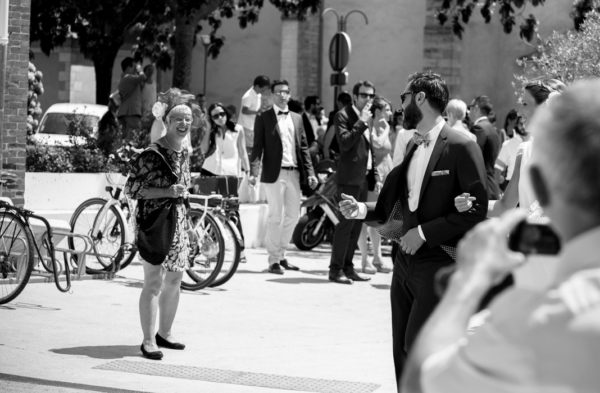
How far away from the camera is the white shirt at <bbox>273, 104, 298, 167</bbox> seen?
44.1ft

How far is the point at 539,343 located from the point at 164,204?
6.56m

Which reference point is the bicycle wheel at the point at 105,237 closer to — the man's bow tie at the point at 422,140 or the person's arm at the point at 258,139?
the person's arm at the point at 258,139

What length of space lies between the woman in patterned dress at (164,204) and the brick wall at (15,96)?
530cm

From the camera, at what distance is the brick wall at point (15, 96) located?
13430mm

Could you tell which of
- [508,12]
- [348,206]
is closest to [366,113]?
[348,206]

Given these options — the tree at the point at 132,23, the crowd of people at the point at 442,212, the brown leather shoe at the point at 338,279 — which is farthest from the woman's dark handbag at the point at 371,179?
the tree at the point at 132,23

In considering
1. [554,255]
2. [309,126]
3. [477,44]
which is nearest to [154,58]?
[477,44]

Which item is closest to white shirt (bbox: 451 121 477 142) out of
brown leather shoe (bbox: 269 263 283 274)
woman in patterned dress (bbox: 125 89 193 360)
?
woman in patterned dress (bbox: 125 89 193 360)

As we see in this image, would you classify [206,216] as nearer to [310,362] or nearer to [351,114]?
[351,114]

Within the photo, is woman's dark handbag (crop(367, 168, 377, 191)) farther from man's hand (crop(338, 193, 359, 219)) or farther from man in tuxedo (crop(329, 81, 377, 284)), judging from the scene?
man's hand (crop(338, 193, 359, 219))

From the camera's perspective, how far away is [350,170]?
43.0 feet

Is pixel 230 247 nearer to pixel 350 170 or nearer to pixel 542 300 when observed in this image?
pixel 350 170

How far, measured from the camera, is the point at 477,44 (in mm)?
34531

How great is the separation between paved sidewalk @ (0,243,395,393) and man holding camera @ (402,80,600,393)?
16.9ft
